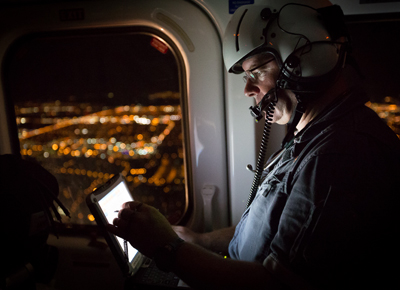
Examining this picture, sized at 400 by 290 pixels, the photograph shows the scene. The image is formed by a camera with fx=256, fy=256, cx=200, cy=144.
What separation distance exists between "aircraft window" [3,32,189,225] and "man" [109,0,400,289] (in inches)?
35.3

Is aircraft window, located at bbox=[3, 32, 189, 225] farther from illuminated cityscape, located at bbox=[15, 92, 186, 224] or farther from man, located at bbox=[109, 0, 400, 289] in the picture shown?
man, located at bbox=[109, 0, 400, 289]

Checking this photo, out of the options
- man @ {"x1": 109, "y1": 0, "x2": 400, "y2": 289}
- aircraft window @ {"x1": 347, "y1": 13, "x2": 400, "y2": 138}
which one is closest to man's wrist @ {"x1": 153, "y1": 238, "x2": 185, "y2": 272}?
man @ {"x1": 109, "y1": 0, "x2": 400, "y2": 289}

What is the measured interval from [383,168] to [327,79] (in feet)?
1.25

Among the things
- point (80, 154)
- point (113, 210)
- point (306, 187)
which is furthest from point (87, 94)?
point (306, 187)

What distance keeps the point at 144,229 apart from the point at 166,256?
0.14 m

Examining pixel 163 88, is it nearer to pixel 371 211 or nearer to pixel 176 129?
pixel 176 129

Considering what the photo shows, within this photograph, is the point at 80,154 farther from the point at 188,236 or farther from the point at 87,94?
the point at 188,236

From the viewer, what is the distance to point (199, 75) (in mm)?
1771

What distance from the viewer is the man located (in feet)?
2.46

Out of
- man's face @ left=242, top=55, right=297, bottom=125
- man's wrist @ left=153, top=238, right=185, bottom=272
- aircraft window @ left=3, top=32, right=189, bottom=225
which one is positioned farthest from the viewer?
aircraft window @ left=3, top=32, right=189, bottom=225

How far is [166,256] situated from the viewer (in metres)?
0.94

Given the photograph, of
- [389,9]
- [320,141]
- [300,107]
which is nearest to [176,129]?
[300,107]

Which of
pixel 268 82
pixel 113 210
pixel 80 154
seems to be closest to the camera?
pixel 268 82

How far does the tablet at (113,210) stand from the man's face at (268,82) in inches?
34.6
